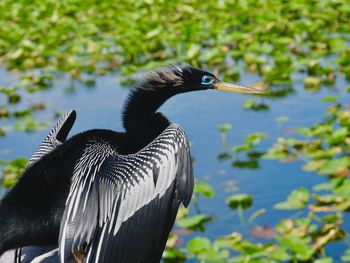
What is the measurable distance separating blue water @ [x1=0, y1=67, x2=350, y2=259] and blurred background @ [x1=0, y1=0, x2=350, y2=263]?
13 millimetres

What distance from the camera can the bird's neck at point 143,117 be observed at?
3186mm

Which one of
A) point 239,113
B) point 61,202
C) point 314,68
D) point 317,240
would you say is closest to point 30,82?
point 239,113

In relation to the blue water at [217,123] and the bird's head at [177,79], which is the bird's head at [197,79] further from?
the blue water at [217,123]

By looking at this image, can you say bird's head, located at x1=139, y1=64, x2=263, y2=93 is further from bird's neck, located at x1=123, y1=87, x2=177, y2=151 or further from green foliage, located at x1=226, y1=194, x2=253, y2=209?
green foliage, located at x1=226, y1=194, x2=253, y2=209

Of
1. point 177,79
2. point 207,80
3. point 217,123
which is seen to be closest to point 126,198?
point 177,79

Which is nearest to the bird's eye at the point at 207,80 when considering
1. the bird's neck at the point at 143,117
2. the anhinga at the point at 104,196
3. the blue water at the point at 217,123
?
the bird's neck at the point at 143,117

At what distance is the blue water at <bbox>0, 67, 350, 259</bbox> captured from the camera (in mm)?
4535

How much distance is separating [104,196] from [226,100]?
3493 millimetres

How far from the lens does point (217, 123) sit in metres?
5.70

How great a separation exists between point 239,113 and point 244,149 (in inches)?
35.8

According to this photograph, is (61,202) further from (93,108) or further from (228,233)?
(93,108)

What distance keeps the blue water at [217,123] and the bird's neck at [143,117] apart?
49.1 inches

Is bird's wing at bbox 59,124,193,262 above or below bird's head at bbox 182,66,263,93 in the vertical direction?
below

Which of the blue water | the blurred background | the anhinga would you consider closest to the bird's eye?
the anhinga
